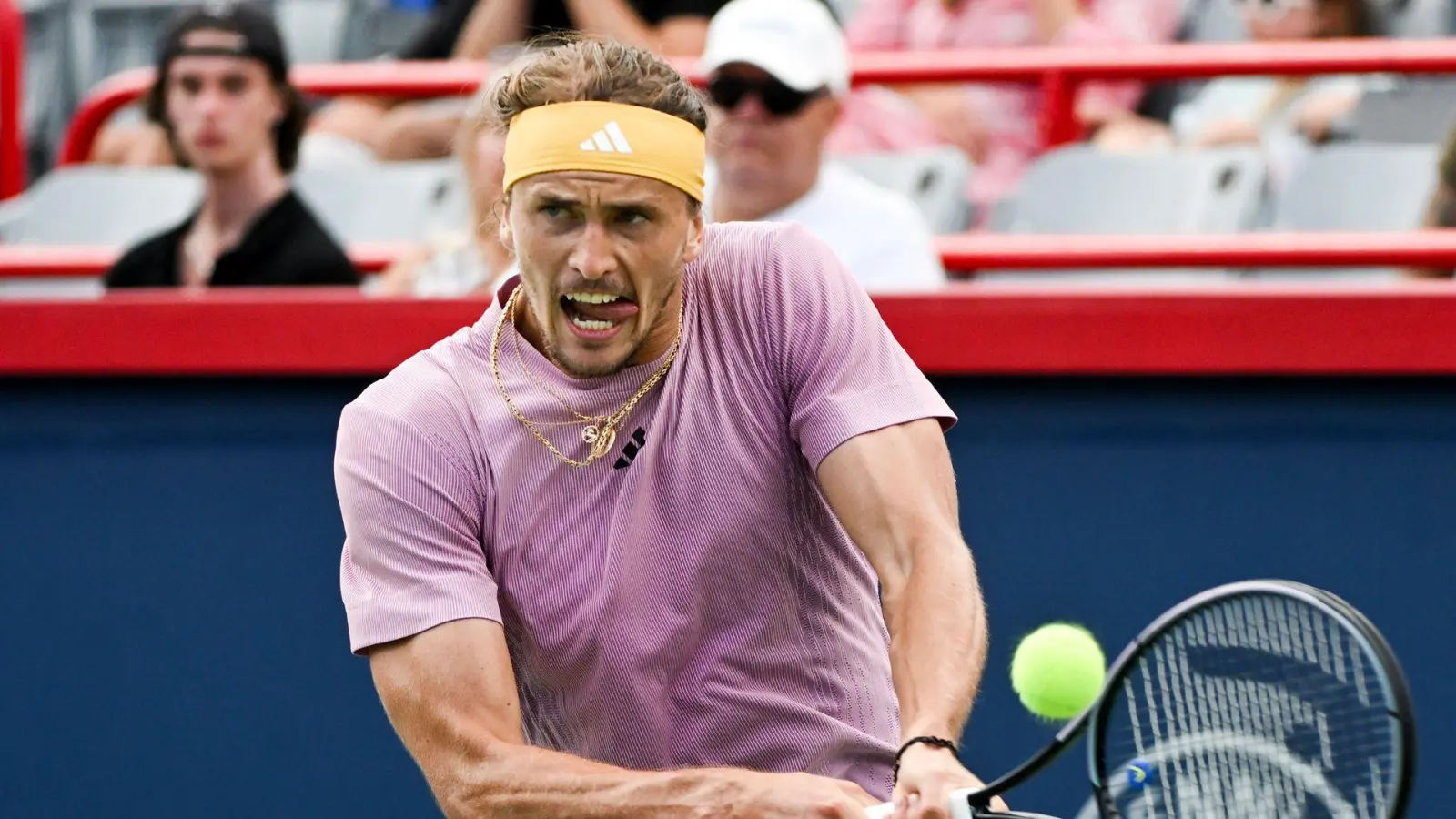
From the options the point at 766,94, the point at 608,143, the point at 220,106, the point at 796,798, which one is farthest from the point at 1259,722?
the point at 220,106

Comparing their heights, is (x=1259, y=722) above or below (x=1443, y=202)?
below

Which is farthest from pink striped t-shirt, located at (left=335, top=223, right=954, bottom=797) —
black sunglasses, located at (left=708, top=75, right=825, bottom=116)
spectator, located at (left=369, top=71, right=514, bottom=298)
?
black sunglasses, located at (left=708, top=75, right=825, bottom=116)

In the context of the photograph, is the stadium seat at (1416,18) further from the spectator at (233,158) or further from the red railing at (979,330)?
the spectator at (233,158)

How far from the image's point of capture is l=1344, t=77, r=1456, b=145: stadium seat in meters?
4.77

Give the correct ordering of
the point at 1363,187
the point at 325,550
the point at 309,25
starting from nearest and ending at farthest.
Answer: the point at 325,550, the point at 1363,187, the point at 309,25

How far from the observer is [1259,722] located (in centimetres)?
244

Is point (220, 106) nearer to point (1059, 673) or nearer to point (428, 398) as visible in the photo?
point (428, 398)

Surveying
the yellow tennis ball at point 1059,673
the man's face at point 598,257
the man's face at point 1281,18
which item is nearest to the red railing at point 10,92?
the man's face at point 1281,18

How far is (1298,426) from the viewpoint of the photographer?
148 inches

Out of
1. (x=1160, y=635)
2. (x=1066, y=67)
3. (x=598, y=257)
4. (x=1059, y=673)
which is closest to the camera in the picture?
(x=1160, y=635)

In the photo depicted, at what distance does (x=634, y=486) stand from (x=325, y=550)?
1633 mm

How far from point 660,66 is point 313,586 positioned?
1.77 m

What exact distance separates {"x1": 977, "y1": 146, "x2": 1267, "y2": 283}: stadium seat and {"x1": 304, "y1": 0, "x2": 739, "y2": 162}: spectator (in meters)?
1.08

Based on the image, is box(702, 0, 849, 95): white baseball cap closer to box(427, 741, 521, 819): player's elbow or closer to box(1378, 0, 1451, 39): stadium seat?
box(1378, 0, 1451, 39): stadium seat
